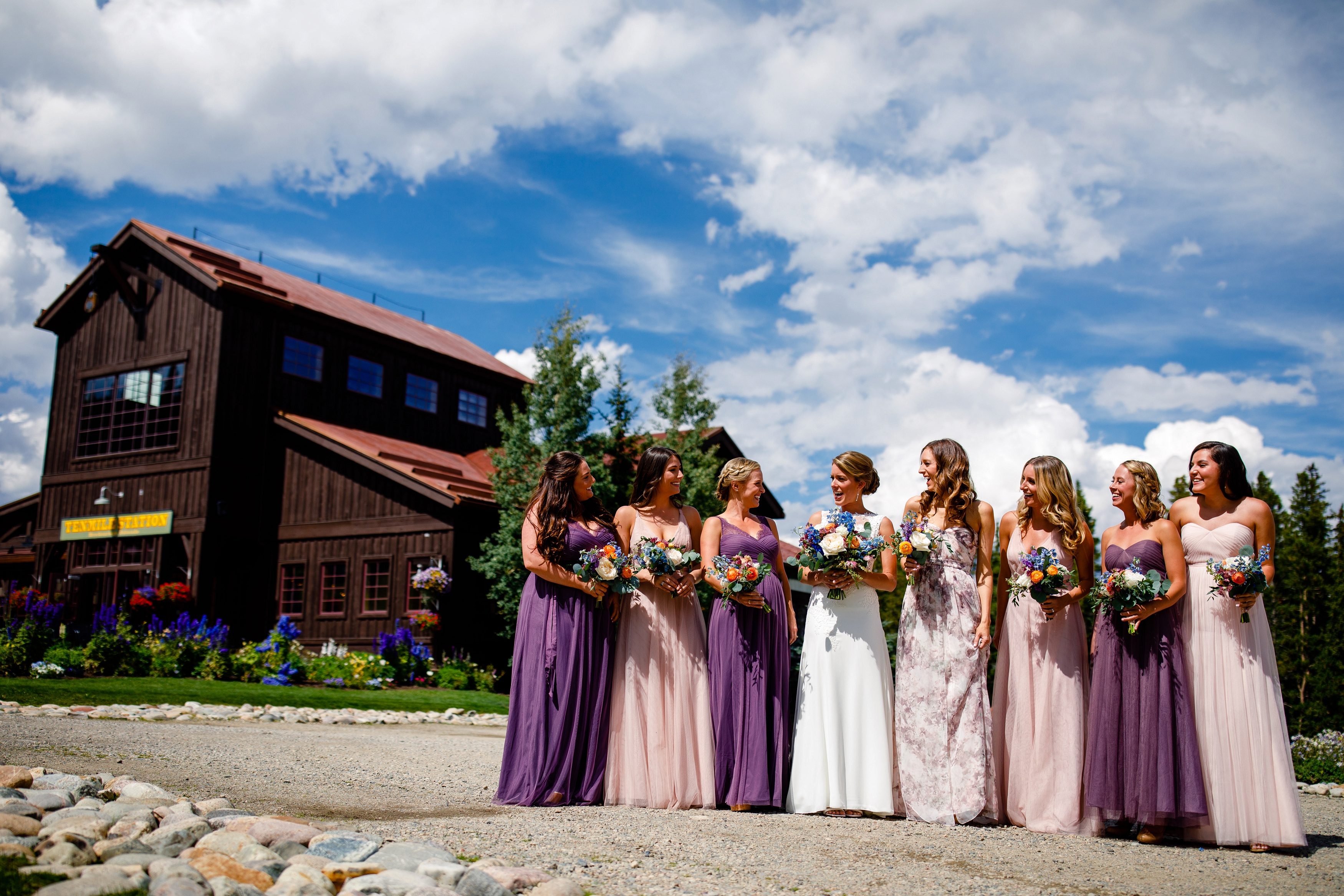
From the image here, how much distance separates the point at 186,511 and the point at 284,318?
5250 millimetres

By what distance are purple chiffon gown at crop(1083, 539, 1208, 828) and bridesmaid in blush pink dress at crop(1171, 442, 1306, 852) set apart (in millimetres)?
106

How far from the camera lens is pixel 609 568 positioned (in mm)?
6430

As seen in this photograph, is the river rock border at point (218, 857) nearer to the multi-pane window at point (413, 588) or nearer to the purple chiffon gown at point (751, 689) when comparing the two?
the purple chiffon gown at point (751, 689)

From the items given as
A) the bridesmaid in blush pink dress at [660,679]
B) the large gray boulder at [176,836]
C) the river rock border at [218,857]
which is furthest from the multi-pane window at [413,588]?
the large gray boulder at [176,836]

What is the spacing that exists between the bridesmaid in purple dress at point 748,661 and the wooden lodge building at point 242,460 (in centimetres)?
1422

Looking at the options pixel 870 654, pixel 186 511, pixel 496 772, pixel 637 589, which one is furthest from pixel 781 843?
pixel 186 511

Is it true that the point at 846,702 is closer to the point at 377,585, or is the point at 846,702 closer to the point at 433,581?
the point at 433,581

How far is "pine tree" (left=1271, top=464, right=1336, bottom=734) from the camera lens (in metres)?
18.2

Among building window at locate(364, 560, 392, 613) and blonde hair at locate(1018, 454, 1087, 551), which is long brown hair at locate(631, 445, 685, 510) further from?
building window at locate(364, 560, 392, 613)

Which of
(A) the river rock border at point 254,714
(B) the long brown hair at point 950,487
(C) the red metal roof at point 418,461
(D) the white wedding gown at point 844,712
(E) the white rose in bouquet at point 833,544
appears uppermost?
(C) the red metal roof at point 418,461

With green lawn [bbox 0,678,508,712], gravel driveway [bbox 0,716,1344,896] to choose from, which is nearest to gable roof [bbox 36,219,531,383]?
green lawn [bbox 0,678,508,712]

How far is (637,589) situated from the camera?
Answer: 6.83 m

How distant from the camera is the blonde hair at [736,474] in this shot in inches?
275

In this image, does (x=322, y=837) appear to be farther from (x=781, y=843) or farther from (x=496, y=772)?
(x=496, y=772)
